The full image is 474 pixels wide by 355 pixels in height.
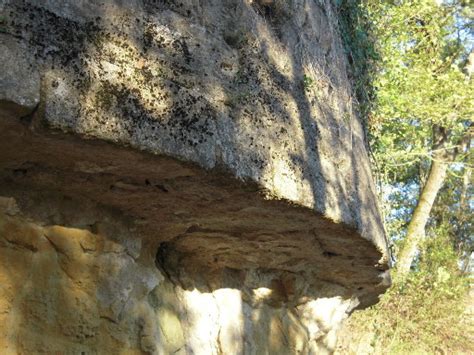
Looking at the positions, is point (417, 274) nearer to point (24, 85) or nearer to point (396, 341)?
point (396, 341)

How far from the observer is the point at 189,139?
2215 mm

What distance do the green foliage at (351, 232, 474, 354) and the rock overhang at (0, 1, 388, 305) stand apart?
646cm

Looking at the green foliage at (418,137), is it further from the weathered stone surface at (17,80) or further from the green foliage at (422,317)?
the weathered stone surface at (17,80)

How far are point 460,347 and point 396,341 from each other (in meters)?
2.13

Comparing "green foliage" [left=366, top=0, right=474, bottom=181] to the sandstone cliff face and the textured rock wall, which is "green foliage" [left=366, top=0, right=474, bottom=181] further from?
the textured rock wall

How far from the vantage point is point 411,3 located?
1026 centimetres

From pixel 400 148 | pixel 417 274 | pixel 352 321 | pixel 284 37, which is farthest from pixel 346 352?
pixel 284 37

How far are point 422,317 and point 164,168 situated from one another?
9188 millimetres

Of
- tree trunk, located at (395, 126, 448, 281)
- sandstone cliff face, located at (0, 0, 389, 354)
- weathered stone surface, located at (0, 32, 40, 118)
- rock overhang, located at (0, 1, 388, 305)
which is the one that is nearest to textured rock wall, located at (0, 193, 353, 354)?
sandstone cliff face, located at (0, 0, 389, 354)

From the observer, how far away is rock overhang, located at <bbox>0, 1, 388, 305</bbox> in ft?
6.48

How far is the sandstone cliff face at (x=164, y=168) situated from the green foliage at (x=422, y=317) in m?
6.35

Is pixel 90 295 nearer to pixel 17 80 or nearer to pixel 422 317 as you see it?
pixel 17 80

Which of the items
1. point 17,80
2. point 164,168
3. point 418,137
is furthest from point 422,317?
point 17,80

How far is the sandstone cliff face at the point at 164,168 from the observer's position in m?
2.02
